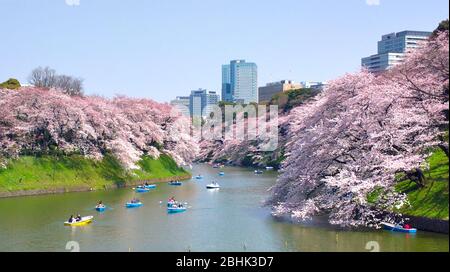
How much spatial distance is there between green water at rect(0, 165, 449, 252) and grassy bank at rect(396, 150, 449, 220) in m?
1.49

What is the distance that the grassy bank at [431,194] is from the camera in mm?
27688

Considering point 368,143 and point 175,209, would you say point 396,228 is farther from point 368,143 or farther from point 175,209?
point 175,209

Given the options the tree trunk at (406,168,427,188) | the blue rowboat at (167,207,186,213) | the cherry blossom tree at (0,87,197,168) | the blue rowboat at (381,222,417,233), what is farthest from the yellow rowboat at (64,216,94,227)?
the cherry blossom tree at (0,87,197,168)

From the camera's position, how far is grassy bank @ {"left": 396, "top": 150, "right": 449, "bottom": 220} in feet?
90.8

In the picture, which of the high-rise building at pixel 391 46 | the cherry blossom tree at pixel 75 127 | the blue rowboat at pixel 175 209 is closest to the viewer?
the blue rowboat at pixel 175 209

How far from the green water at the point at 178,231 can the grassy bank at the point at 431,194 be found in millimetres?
1489

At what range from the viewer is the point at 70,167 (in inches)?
2183

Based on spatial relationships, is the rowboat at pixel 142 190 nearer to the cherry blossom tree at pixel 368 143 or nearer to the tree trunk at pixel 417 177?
the cherry blossom tree at pixel 368 143

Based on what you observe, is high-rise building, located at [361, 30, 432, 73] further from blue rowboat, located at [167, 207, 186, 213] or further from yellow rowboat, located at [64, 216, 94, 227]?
yellow rowboat, located at [64, 216, 94, 227]

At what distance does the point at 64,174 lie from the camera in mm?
53781

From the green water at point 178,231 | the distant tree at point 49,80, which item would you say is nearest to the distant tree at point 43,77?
the distant tree at point 49,80

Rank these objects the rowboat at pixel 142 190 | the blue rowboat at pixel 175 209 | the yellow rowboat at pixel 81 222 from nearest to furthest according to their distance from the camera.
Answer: the yellow rowboat at pixel 81 222 → the blue rowboat at pixel 175 209 → the rowboat at pixel 142 190

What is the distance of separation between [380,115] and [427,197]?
5.50 meters
